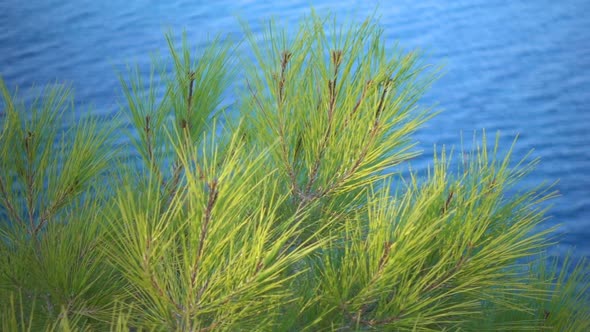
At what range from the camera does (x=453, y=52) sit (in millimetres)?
3619

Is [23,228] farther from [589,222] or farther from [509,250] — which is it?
[589,222]

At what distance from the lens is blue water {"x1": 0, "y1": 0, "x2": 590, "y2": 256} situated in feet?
10.0

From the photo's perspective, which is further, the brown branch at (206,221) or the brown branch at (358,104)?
the brown branch at (358,104)

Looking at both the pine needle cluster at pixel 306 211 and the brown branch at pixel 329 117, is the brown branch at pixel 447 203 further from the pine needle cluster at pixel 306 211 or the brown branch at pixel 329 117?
the brown branch at pixel 329 117

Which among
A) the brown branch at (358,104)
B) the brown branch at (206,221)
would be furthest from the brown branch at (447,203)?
the brown branch at (206,221)

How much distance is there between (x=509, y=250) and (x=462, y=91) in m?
2.66

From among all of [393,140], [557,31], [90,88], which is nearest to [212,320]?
[393,140]

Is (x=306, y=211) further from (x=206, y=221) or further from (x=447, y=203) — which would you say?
(x=206, y=221)

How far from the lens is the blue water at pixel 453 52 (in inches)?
121

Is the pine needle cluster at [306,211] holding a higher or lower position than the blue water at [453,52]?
higher

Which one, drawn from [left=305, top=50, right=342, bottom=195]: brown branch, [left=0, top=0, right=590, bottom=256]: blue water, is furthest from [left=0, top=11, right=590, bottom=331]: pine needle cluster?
[left=0, top=0, right=590, bottom=256]: blue water

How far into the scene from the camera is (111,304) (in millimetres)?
805

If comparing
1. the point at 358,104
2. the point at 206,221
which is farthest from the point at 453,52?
the point at 206,221

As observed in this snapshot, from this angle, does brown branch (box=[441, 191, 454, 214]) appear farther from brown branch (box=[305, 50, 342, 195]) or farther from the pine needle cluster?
brown branch (box=[305, 50, 342, 195])
